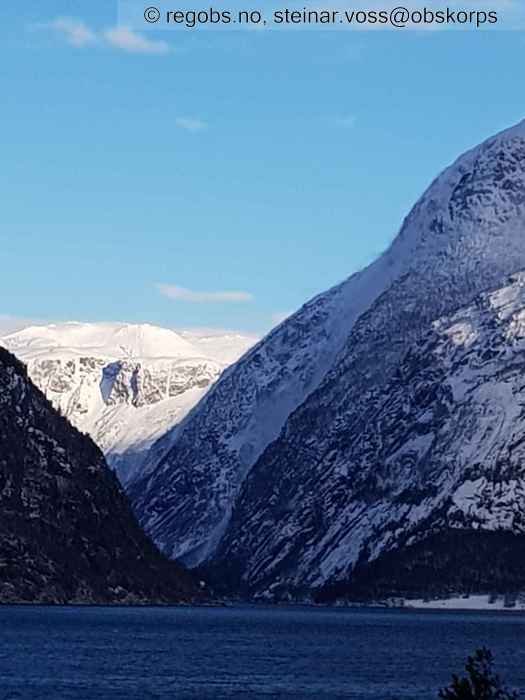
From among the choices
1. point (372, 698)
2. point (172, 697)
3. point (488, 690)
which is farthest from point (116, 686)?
point (488, 690)

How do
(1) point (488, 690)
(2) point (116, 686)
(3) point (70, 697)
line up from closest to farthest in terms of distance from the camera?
(1) point (488, 690) → (3) point (70, 697) → (2) point (116, 686)

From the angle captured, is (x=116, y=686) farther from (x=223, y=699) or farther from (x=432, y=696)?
(x=432, y=696)

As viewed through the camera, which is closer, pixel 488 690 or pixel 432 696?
pixel 488 690

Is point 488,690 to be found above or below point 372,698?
above

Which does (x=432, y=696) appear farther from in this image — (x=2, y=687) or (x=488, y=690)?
(x=488, y=690)

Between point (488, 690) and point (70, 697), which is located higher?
point (488, 690)

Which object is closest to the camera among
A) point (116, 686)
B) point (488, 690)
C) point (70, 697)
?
point (488, 690)

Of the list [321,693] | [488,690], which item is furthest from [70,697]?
[488,690]

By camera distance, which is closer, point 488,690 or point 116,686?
point 488,690
